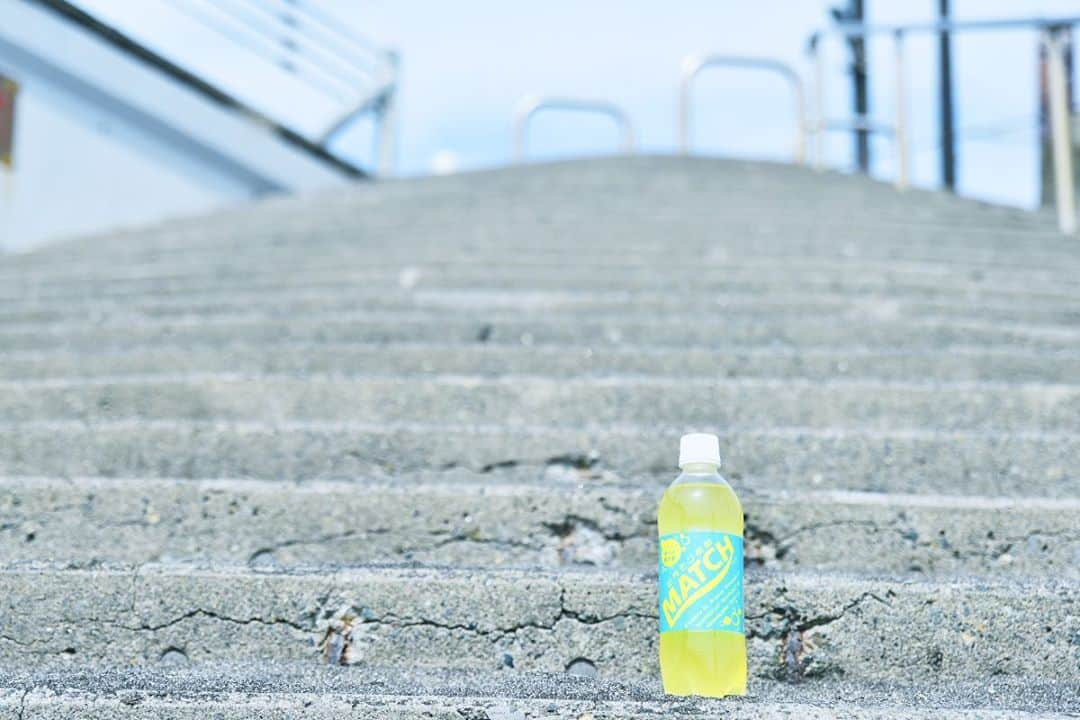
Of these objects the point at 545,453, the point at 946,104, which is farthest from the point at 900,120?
the point at 946,104

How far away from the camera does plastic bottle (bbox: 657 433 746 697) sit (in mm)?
2094

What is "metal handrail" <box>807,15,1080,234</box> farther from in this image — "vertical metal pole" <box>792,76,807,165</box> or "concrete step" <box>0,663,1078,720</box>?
"concrete step" <box>0,663,1078,720</box>

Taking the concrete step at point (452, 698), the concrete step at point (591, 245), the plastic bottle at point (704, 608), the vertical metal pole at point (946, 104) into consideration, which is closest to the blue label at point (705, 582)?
the plastic bottle at point (704, 608)

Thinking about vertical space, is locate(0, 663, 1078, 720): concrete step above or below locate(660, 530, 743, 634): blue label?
below

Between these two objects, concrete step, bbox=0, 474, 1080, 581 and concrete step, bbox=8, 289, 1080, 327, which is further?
concrete step, bbox=8, 289, 1080, 327

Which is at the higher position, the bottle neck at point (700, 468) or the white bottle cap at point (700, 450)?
the white bottle cap at point (700, 450)

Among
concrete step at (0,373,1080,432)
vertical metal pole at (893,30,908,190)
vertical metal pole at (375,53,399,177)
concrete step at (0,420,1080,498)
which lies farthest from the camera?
vertical metal pole at (375,53,399,177)

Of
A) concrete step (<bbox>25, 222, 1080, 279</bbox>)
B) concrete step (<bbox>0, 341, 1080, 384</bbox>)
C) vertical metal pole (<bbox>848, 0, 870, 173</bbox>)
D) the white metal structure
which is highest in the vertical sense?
vertical metal pole (<bbox>848, 0, 870, 173</bbox>)

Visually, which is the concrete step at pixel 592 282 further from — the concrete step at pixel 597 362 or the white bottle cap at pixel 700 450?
the white bottle cap at pixel 700 450

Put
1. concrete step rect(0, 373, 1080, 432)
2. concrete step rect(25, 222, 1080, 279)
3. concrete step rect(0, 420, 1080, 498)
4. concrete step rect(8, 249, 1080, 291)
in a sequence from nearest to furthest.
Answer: concrete step rect(0, 420, 1080, 498), concrete step rect(0, 373, 1080, 432), concrete step rect(8, 249, 1080, 291), concrete step rect(25, 222, 1080, 279)

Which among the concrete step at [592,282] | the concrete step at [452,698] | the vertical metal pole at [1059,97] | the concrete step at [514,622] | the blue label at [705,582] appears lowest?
the concrete step at [452,698]

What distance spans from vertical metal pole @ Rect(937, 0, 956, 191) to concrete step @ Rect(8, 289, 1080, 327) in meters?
10.0

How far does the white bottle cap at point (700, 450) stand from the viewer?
2.27m

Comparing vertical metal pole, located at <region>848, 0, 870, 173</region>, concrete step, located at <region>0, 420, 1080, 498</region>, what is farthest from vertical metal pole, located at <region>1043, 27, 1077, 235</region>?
vertical metal pole, located at <region>848, 0, 870, 173</region>
